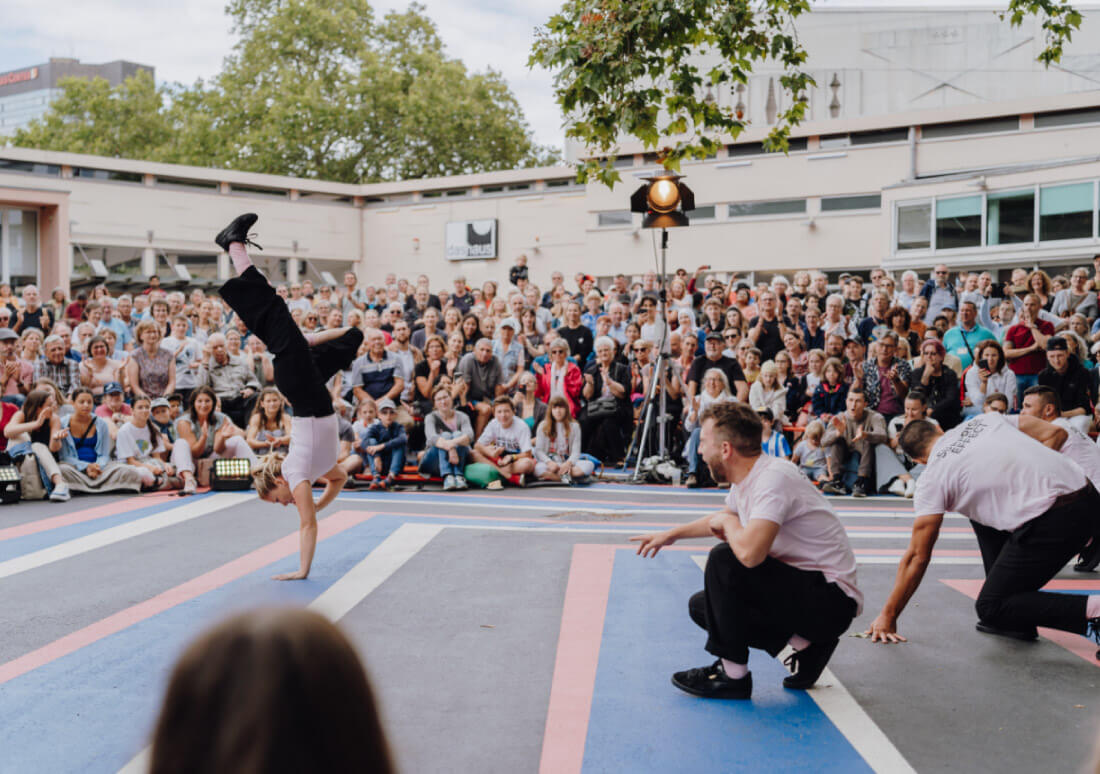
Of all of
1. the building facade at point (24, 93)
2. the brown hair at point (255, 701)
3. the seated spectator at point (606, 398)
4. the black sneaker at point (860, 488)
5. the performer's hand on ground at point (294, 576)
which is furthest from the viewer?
the building facade at point (24, 93)

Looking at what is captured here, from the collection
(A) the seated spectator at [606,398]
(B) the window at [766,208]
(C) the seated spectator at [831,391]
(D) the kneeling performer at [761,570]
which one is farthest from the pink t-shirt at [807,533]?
(B) the window at [766,208]

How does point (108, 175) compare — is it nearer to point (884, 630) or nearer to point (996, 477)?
point (884, 630)

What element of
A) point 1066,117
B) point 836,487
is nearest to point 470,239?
point 1066,117

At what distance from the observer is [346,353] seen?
301 inches

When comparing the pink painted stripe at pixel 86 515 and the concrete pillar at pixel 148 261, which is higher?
the concrete pillar at pixel 148 261

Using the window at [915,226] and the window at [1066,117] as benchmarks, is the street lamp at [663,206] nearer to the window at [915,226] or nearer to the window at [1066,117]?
the window at [915,226]

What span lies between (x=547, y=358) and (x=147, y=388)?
5411 millimetres

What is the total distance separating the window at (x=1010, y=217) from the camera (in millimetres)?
23812

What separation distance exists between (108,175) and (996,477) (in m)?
32.4

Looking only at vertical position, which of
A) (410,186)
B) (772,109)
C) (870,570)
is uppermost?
(772,109)

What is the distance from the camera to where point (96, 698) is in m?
4.82

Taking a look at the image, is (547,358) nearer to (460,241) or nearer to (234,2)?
(460,241)

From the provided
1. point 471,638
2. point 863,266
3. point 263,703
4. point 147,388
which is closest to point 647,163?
point 863,266

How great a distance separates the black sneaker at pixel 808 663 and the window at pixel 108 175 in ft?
105
